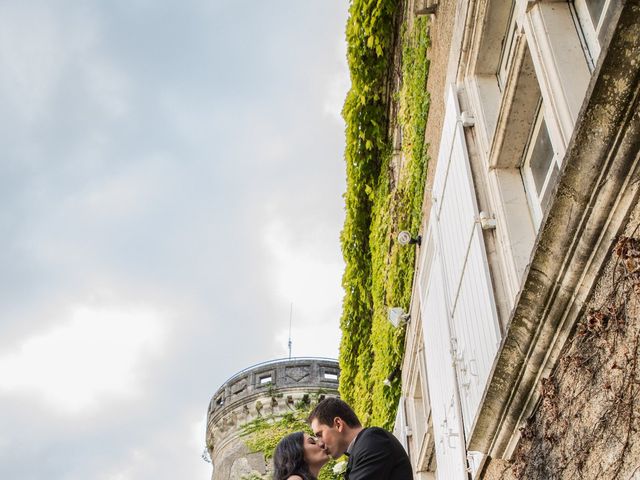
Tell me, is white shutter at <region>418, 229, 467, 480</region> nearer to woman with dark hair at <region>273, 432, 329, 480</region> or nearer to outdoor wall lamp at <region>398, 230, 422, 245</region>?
outdoor wall lamp at <region>398, 230, 422, 245</region>

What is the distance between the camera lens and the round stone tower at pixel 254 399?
2122cm

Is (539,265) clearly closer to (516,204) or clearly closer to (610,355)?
(610,355)

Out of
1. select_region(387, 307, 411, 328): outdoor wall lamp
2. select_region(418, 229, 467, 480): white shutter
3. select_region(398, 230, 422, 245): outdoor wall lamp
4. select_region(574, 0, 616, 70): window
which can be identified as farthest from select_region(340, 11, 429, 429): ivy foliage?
select_region(574, 0, 616, 70): window

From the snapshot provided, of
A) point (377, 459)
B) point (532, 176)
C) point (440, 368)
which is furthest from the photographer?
point (440, 368)

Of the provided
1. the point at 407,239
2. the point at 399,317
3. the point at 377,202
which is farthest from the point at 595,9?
the point at 377,202

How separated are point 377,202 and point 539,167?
5.66 meters

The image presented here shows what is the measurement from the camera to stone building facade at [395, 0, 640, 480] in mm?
2250

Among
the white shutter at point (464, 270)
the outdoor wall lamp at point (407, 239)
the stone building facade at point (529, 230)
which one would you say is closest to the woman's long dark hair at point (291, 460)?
the stone building facade at point (529, 230)

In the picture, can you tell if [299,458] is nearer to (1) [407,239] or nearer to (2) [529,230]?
(2) [529,230]

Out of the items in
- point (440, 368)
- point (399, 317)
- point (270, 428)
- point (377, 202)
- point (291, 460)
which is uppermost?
point (270, 428)

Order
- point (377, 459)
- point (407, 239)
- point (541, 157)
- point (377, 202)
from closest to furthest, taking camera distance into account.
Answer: point (377, 459)
point (541, 157)
point (407, 239)
point (377, 202)

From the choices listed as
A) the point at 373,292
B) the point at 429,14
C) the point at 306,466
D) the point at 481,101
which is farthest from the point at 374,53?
the point at 306,466

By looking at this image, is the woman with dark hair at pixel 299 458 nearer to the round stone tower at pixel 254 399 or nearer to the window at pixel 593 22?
the window at pixel 593 22

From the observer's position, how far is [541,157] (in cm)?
421
